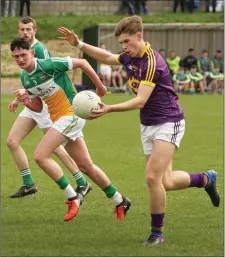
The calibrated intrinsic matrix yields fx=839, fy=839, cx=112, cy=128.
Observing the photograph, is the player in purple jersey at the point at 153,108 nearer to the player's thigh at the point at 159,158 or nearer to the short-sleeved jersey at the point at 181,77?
the player's thigh at the point at 159,158

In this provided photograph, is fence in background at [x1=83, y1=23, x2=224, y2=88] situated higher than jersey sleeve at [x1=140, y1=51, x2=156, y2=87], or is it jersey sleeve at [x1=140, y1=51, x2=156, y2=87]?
jersey sleeve at [x1=140, y1=51, x2=156, y2=87]

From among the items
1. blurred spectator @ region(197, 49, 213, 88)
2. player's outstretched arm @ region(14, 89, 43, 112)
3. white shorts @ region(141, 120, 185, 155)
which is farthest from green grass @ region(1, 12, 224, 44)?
white shorts @ region(141, 120, 185, 155)

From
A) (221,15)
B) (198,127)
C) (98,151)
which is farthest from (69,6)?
(98,151)

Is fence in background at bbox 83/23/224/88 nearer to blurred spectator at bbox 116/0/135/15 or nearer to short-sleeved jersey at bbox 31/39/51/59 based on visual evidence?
blurred spectator at bbox 116/0/135/15

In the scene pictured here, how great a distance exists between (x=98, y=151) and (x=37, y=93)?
6148 mm

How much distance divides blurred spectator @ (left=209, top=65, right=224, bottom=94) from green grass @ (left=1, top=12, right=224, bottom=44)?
23.1ft

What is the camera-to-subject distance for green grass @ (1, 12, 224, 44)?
41.7m

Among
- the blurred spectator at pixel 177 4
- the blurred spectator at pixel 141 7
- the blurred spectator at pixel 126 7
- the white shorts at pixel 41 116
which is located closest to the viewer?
the white shorts at pixel 41 116

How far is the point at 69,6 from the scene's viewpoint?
46.2 meters

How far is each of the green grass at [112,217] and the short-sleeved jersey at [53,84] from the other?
1.26m

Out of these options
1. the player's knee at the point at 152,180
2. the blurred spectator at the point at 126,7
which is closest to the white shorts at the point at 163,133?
the player's knee at the point at 152,180

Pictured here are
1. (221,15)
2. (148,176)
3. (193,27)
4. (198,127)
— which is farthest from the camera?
(221,15)

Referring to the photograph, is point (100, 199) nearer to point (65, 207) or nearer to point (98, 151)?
point (65, 207)

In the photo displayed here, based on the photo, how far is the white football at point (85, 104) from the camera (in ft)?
26.7
